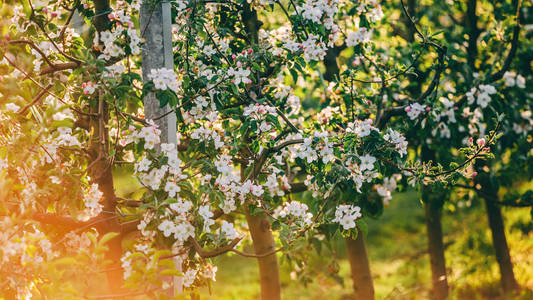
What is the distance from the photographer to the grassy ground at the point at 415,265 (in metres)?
5.71

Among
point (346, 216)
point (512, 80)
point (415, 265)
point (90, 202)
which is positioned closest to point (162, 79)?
point (90, 202)

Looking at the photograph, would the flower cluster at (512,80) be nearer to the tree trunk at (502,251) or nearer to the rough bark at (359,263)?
the tree trunk at (502,251)

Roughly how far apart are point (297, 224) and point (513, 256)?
4.69 m

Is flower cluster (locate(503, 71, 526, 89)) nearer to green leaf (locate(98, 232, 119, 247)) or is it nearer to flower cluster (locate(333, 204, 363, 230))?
flower cluster (locate(333, 204, 363, 230))

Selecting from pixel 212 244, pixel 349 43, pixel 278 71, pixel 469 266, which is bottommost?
pixel 469 266

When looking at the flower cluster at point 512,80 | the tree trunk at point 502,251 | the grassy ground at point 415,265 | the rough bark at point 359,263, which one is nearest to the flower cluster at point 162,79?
the rough bark at point 359,263

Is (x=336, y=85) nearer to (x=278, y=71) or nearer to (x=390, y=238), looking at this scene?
(x=278, y=71)

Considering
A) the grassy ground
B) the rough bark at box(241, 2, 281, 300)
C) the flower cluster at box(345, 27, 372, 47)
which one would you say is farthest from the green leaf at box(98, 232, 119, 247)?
the grassy ground

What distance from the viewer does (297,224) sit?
2.77 m

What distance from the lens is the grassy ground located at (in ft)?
18.7

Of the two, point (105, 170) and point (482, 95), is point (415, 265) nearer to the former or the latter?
point (482, 95)

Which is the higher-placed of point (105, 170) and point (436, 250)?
point (105, 170)

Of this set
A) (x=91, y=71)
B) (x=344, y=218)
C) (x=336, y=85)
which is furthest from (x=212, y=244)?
(x=336, y=85)

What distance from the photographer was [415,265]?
6863 millimetres
